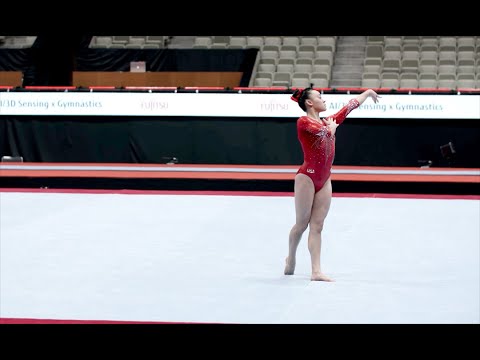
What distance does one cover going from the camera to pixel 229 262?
6.37 m

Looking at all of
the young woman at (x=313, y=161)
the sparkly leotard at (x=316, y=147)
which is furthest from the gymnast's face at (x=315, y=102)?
the sparkly leotard at (x=316, y=147)

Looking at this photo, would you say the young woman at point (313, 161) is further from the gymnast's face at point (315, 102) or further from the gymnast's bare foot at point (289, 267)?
the gymnast's bare foot at point (289, 267)

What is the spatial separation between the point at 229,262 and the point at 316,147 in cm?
165

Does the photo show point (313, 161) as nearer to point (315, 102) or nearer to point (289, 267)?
point (315, 102)

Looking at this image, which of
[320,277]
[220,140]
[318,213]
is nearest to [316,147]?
[318,213]

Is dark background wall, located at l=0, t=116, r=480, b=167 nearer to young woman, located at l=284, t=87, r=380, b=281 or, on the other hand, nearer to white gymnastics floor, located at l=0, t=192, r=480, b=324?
white gymnastics floor, located at l=0, t=192, r=480, b=324

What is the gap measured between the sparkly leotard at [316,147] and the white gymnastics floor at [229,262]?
82 cm

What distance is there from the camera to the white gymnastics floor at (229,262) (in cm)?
457

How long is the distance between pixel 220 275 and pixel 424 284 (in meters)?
1.54

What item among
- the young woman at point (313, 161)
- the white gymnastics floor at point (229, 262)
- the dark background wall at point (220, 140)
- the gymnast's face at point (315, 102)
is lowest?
the white gymnastics floor at point (229, 262)

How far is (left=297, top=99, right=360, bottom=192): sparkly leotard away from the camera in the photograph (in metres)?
5.09
